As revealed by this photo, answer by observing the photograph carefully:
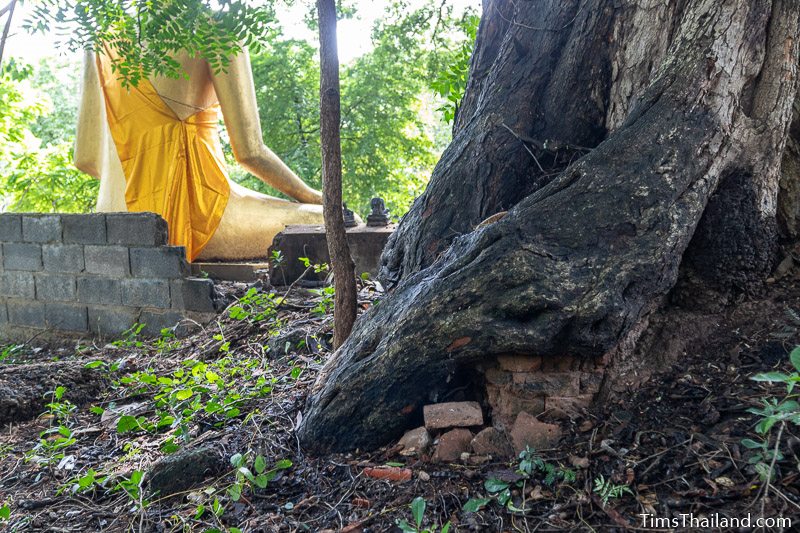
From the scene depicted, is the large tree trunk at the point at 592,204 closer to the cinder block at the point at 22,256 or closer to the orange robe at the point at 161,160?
the orange robe at the point at 161,160

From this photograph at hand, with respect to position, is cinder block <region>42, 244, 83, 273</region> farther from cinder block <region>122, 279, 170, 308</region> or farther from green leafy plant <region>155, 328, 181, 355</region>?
green leafy plant <region>155, 328, 181, 355</region>

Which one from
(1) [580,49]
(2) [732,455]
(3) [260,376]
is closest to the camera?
(2) [732,455]

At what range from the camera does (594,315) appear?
8.37 ft

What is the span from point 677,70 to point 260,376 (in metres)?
2.75

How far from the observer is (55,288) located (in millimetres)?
7023

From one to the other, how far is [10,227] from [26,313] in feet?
2.92

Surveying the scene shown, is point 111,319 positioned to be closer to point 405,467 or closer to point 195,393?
point 195,393

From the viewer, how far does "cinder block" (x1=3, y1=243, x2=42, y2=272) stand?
7059mm

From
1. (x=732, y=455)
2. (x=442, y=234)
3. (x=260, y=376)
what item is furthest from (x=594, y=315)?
(x=260, y=376)

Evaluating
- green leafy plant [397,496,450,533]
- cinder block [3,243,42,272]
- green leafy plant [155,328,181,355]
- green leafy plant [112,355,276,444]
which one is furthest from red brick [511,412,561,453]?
cinder block [3,243,42,272]

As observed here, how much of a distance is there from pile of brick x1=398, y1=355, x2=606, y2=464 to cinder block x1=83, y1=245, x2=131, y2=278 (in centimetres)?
449

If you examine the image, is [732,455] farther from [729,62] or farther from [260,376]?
[260,376]

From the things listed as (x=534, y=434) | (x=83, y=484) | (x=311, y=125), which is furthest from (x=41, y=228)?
(x=311, y=125)

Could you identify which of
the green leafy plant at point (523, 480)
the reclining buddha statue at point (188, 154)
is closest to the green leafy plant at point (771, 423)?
the green leafy plant at point (523, 480)
